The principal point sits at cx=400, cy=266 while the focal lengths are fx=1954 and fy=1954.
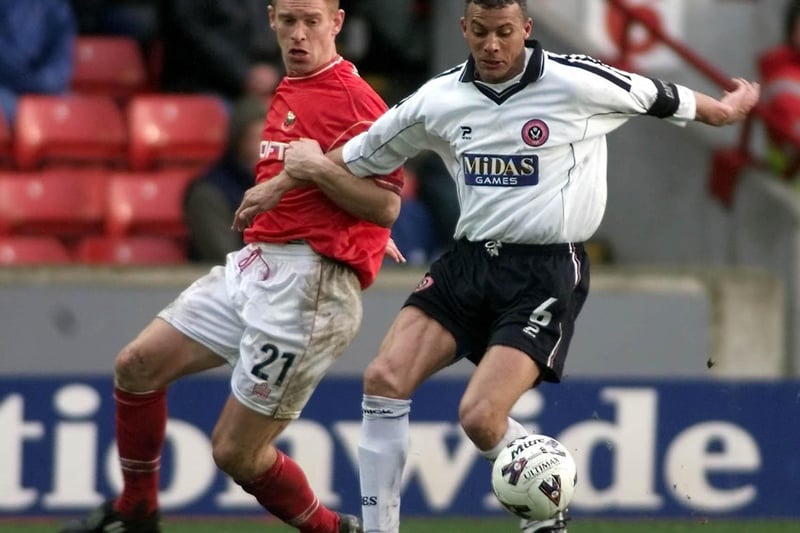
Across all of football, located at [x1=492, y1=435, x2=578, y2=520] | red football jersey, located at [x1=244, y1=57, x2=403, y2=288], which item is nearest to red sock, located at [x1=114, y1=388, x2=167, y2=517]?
red football jersey, located at [x1=244, y1=57, x2=403, y2=288]

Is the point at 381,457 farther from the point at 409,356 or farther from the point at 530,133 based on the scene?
the point at 530,133

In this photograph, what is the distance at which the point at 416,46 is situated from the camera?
12.1 metres

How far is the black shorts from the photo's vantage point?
6.53 metres

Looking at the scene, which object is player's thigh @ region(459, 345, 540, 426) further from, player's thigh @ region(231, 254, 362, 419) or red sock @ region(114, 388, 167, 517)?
red sock @ region(114, 388, 167, 517)

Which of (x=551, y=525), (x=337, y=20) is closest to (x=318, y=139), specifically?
(x=337, y=20)

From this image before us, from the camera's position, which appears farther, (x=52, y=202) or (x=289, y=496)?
(x=52, y=202)

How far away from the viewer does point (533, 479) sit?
633 centimetres

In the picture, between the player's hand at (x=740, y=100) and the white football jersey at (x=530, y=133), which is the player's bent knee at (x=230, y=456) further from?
the player's hand at (x=740, y=100)

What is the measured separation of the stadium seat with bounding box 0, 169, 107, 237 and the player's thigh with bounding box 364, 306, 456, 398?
4.36 metres

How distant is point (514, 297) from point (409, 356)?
406 mm

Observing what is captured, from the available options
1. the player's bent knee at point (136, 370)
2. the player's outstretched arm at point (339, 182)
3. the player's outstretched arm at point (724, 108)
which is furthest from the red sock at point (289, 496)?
the player's outstretched arm at point (724, 108)

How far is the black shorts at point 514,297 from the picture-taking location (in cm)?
653

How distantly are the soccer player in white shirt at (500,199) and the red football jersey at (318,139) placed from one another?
12 cm

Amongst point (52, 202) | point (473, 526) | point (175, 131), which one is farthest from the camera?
point (175, 131)
